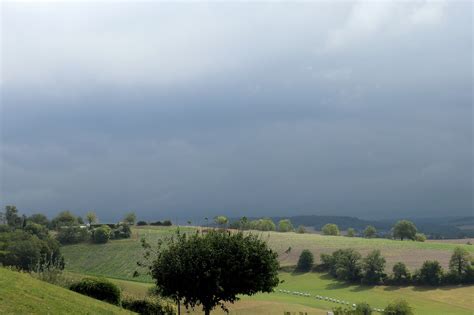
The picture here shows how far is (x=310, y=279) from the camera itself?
325 feet

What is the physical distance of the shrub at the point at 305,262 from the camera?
106 meters

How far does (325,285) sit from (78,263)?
51804mm

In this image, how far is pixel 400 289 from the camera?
86.8 meters

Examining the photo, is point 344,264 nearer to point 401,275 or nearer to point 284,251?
point 401,275

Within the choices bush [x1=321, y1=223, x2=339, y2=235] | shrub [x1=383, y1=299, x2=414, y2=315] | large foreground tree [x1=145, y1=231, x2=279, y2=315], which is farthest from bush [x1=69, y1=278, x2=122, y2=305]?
bush [x1=321, y1=223, x2=339, y2=235]

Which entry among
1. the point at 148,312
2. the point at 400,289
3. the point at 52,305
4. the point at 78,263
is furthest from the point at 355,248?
the point at 52,305

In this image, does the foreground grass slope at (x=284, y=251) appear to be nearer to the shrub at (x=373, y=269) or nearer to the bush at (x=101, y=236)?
the bush at (x=101, y=236)

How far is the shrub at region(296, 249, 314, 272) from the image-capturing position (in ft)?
349

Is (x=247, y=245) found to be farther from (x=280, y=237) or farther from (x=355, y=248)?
(x=280, y=237)

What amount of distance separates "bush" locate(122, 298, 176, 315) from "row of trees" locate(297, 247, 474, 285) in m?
57.6

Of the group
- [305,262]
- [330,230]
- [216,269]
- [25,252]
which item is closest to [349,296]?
[305,262]

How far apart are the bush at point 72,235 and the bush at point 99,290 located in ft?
326

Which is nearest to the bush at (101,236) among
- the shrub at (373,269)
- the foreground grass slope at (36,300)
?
the shrub at (373,269)

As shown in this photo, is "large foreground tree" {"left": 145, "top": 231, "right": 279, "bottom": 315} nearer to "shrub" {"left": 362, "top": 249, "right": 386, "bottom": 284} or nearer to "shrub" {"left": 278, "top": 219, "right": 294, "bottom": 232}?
"shrub" {"left": 362, "top": 249, "right": 386, "bottom": 284}
